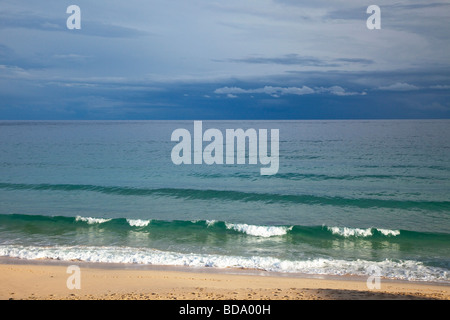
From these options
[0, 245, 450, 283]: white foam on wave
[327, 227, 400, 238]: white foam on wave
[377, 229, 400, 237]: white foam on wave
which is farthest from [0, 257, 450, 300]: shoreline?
[377, 229, 400, 237]: white foam on wave

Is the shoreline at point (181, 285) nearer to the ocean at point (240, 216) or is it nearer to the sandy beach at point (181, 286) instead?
the sandy beach at point (181, 286)

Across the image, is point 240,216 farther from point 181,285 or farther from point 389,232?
point 181,285

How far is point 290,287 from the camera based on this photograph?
1041 centimetres

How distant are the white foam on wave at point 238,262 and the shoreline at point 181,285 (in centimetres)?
40

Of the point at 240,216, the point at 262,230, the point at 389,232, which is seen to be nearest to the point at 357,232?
the point at 389,232

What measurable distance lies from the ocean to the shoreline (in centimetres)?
66

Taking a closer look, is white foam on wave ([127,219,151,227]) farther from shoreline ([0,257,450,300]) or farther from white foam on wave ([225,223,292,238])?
shoreline ([0,257,450,300])

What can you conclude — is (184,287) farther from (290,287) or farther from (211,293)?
(290,287)

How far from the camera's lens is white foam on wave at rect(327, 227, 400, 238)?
16172mm

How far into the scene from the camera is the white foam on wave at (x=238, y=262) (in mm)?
11914

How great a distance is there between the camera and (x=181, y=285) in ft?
34.1

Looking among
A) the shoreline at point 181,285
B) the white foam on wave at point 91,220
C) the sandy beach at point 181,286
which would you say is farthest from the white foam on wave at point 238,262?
the white foam on wave at point 91,220

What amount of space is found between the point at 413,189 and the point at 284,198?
8.85 metres
